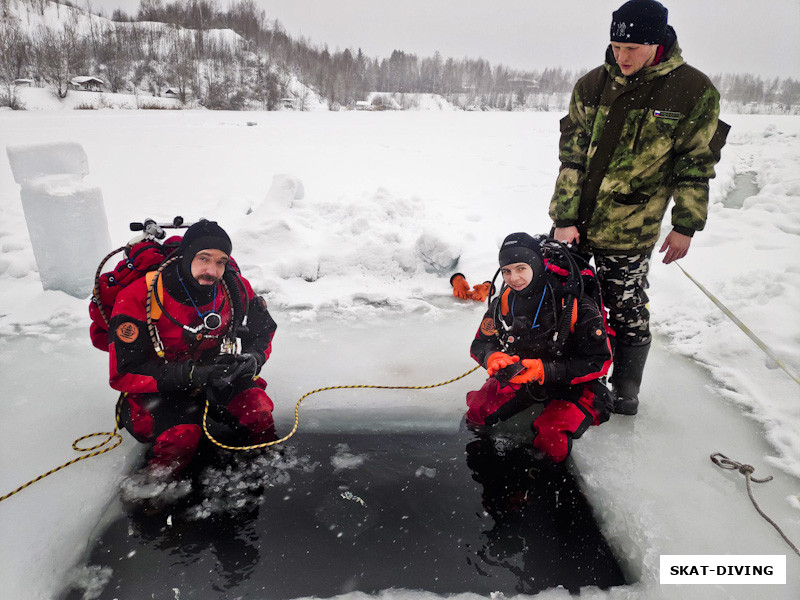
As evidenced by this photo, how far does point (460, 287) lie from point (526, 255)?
209 cm

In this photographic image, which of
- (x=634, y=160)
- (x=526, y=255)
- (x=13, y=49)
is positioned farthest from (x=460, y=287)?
(x=13, y=49)

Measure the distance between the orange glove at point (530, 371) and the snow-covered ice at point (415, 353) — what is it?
521 mm

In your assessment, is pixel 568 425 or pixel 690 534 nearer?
pixel 690 534

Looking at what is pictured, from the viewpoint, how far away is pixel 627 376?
2.59m

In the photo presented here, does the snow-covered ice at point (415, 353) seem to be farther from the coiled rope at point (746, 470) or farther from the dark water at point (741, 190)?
the dark water at point (741, 190)

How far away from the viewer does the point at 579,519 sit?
6.44ft

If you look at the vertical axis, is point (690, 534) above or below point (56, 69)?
below

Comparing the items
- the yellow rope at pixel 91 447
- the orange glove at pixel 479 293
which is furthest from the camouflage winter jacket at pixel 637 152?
the yellow rope at pixel 91 447

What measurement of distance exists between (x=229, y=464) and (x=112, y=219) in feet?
16.3

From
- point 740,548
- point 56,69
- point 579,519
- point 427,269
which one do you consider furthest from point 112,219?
point 56,69

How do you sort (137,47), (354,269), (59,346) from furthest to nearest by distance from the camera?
(137,47) < (354,269) < (59,346)

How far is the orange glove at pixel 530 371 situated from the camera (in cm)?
217

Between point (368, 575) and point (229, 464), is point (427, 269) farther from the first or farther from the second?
point (368, 575)

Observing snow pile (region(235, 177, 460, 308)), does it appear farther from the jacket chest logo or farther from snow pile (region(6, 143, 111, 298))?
the jacket chest logo
